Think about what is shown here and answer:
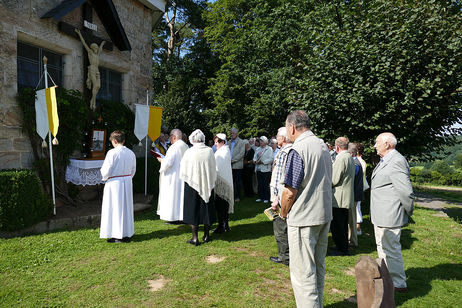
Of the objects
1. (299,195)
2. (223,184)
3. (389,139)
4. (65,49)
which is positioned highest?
(65,49)

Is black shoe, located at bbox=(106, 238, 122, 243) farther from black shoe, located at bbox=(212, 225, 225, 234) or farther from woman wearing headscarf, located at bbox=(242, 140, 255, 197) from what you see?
woman wearing headscarf, located at bbox=(242, 140, 255, 197)

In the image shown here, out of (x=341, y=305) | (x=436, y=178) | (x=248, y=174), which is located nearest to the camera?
(x=341, y=305)

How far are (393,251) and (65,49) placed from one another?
8739 millimetres

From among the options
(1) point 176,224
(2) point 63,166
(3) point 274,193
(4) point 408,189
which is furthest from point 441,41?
(2) point 63,166

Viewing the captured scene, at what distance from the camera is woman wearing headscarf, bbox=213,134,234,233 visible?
6.19 metres

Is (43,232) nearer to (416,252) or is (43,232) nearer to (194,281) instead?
(194,281)

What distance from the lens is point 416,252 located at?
18.2 ft

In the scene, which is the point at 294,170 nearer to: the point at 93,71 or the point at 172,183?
the point at 172,183

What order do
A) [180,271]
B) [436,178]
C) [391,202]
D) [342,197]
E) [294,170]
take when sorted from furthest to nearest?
[436,178] → [342,197] → [180,271] → [391,202] → [294,170]

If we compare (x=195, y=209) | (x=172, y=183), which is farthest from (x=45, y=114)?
(x=195, y=209)

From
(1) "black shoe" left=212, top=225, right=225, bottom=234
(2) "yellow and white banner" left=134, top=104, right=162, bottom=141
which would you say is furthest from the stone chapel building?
(1) "black shoe" left=212, top=225, right=225, bottom=234

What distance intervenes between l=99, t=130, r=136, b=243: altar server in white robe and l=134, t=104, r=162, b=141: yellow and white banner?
340 cm

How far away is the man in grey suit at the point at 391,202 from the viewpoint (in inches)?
148

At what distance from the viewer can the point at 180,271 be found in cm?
441
